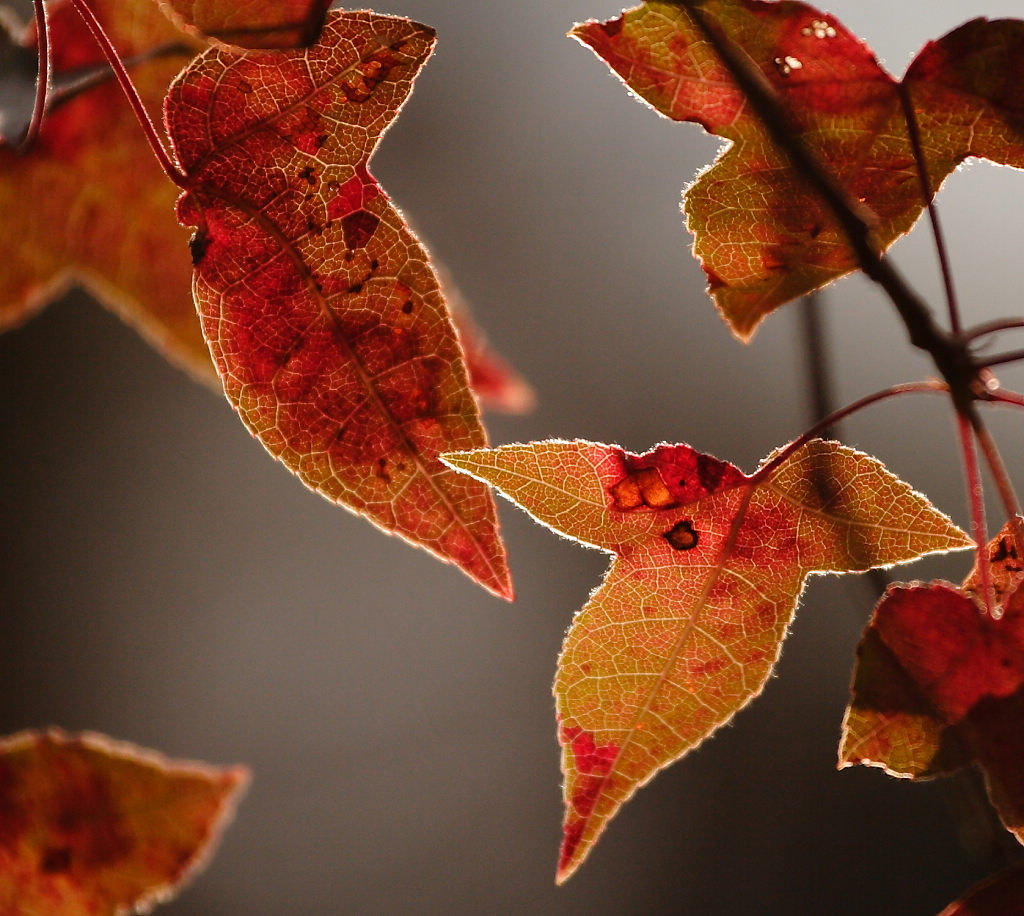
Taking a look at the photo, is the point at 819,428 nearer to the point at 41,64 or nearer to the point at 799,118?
the point at 799,118

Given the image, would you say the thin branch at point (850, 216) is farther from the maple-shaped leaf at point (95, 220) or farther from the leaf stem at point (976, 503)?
the maple-shaped leaf at point (95, 220)

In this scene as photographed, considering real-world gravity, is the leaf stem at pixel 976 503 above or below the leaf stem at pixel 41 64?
below

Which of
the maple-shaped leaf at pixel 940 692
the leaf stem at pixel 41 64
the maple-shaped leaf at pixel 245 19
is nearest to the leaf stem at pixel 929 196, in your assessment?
the maple-shaped leaf at pixel 940 692

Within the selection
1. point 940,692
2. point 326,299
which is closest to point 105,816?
point 326,299

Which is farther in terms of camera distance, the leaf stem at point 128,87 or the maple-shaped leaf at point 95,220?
the maple-shaped leaf at point 95,220

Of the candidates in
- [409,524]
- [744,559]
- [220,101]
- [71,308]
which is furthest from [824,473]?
[71,308]

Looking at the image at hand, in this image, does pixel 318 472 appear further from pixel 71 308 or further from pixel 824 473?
pixel 71 308

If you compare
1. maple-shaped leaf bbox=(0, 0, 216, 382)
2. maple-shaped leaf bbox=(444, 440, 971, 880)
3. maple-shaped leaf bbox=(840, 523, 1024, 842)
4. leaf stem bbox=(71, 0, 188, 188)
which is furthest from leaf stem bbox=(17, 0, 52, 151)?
maple-shaped leaf bbox=(840, 523, 1024, 842)
